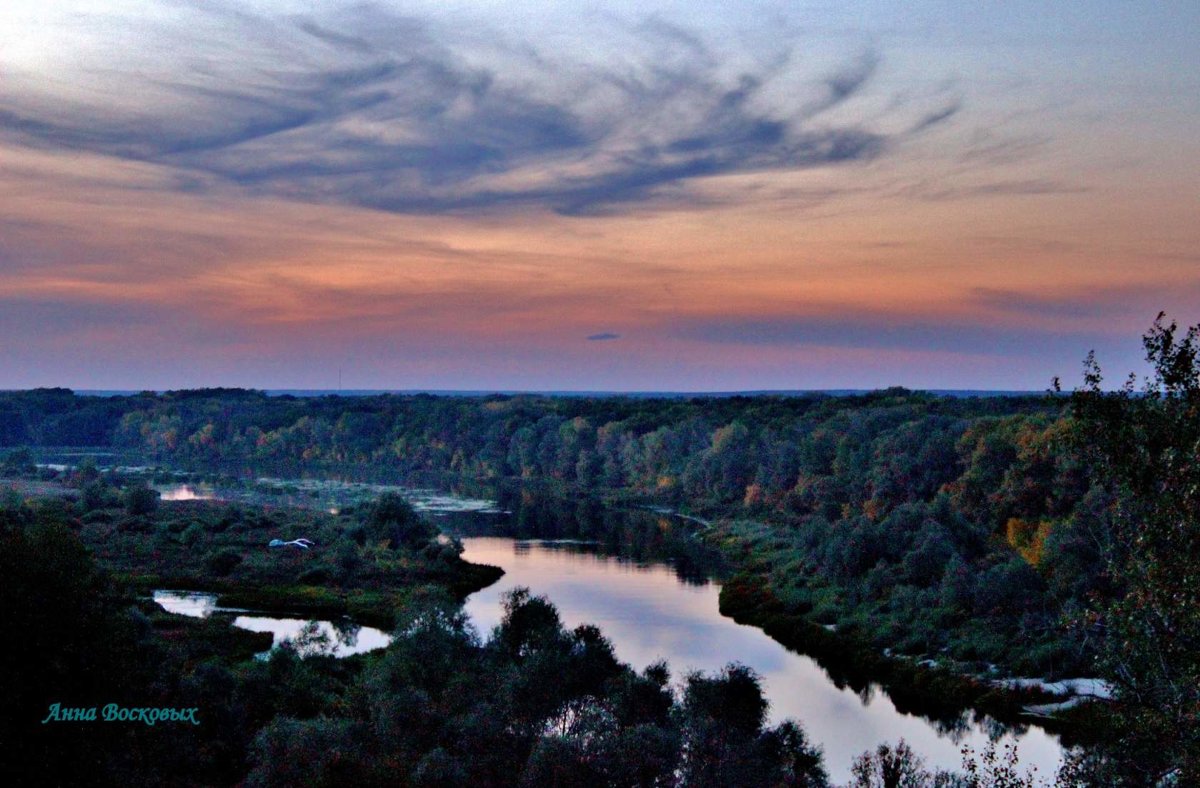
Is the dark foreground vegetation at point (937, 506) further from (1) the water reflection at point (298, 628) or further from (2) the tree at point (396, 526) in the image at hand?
(1) the water reflection at point (298, 628)

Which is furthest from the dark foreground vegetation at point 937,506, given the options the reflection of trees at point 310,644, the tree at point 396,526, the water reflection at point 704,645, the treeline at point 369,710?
the reflection of trees at point 310,644

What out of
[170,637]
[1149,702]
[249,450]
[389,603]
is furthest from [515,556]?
[249,450]

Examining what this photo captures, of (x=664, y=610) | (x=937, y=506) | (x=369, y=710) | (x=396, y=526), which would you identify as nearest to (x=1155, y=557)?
(x=369, y=710)

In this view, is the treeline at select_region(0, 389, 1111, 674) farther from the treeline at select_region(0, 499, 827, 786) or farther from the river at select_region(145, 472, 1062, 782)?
the treeline at select_region(0, 499, 827, 786)

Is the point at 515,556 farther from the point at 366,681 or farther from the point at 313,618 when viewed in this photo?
the point at 366,681

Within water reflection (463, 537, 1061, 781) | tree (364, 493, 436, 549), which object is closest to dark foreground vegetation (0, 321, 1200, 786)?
tree (364, 493, 436, 549)

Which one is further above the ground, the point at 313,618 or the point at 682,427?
the point at 682,427
